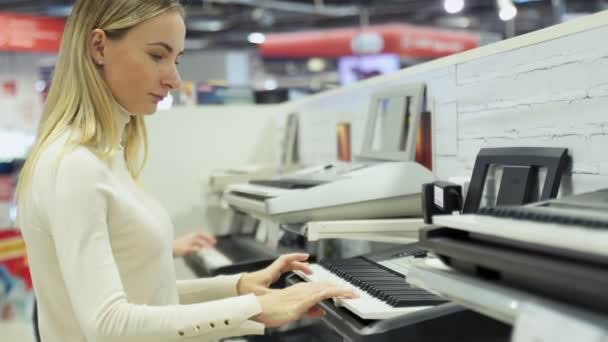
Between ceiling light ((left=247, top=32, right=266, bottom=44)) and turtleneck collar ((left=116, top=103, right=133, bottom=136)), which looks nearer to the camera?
turtleneck collar ((left=116, top=103, right=133, bottom=136))

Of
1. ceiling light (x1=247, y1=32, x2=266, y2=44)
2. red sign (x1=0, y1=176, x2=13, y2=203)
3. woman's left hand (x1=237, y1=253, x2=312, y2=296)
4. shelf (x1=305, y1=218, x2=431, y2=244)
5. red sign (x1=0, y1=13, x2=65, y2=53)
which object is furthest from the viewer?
ceiling light (x1=247, y1=32, x2=266, y2=44)

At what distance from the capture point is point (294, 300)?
3.81 ft

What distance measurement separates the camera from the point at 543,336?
632 millimetres

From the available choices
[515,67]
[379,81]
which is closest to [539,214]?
[515,67]

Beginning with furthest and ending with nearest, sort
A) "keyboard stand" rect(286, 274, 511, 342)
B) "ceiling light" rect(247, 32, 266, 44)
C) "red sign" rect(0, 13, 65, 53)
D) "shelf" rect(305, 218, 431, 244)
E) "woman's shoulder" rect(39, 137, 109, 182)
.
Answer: "ceiling light" rect(247, 32, 266, 44) < "red sign" rect(0, 13, 65, 53) < "shelf" rect(305, 218, 431, 244) < "woman's shoulder" rect(39, 137, 109, 182) < "keyboard stand" rect(286, 274, 511, 342)

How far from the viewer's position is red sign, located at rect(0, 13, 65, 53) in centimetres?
623

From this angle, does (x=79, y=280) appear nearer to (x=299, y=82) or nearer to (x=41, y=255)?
(x=41, y=255)

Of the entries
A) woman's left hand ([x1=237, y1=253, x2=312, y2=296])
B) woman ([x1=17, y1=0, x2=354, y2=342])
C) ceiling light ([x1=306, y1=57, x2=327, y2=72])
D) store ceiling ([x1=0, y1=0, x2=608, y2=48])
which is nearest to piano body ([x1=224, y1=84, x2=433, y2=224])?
woman's left hand ([x1=237, y1=253, x2=312, y2=296])

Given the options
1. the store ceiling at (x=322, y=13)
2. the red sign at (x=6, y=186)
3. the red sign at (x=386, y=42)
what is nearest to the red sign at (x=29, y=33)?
the store ceiling at (x=322, y=13)

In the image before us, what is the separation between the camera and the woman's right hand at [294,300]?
1145 mm

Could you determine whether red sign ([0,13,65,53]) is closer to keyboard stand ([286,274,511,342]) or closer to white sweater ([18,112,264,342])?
white sweater ([18,112,264,342])

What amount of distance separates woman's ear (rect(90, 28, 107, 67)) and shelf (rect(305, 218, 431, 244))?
77 centimetres

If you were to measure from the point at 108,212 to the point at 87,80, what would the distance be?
0.96 feet

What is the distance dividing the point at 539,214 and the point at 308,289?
560 millimetres
